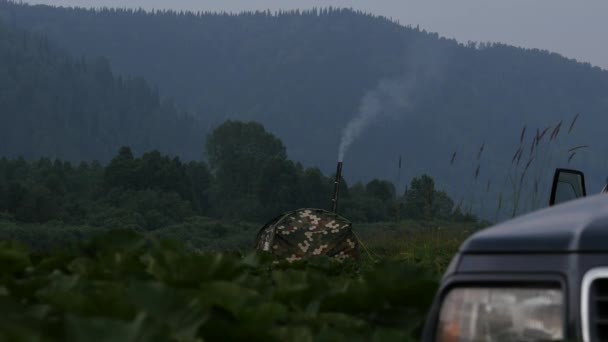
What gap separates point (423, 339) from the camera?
161cm

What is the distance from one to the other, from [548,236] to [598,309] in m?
0.15

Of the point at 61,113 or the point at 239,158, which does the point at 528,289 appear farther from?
the point at 61,113

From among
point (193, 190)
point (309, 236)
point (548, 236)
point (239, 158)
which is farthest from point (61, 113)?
point (548, 236)

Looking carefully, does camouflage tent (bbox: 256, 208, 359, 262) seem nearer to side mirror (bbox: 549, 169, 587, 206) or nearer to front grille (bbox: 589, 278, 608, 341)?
side mirror (bbox: 549, 169, 587, 206)

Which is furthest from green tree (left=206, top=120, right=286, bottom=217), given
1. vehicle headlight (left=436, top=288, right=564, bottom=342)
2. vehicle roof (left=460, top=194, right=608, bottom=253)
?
vehicle headlight (left=436, top=288, right=564, bottom=342)

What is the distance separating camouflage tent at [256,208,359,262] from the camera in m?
15.7

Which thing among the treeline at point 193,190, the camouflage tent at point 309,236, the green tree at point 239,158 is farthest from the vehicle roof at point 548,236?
the green tree at point 239,158

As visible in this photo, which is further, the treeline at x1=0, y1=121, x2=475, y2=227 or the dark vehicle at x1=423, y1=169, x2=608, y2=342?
the treeline at x1=0, y1=121, x2=475, y2=227

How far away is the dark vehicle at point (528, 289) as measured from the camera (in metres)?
1.53

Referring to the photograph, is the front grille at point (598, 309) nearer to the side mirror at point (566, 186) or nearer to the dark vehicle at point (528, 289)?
the dark vehicle at point (528, 289)

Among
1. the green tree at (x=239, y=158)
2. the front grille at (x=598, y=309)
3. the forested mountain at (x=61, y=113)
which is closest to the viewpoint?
the front grille at (x=598, y=309)

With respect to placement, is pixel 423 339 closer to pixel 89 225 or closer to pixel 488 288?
pixel 488 288

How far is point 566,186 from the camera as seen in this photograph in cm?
367

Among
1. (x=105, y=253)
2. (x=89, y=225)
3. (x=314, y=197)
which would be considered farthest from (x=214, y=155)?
(x=105, y=253)
